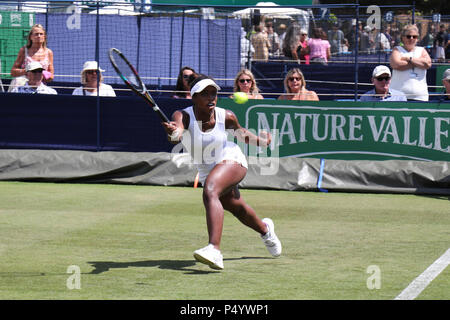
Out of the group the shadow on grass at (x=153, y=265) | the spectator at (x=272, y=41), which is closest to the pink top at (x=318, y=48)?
the spectator at (x=272, y=41)

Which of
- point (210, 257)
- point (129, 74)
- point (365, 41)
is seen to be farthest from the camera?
point (365, 41)

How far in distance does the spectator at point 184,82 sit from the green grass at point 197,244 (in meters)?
1.82

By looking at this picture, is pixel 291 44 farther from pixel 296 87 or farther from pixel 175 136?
pixel 175 136

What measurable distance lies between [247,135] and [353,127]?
5993 millimetres

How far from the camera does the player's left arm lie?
7.37 metres

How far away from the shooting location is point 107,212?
34.0 feet

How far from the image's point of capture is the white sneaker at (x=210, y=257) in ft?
21.6

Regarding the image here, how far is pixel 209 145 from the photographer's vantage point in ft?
24.5

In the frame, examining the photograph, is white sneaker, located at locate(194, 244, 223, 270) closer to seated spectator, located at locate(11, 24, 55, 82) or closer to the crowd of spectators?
the crowd of spectators

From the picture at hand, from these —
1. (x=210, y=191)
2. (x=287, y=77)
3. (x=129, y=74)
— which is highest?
(x=129, y=74)

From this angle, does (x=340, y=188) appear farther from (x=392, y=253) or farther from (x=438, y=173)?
(x=392, y=253)

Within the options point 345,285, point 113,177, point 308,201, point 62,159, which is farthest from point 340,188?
point 345,285

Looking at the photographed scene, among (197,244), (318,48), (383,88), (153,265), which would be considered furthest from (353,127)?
(318,48)

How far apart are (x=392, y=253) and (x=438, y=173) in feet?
15.4
